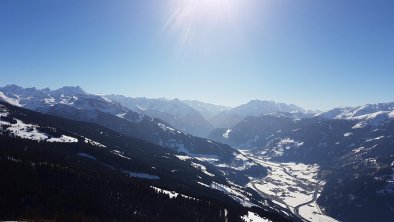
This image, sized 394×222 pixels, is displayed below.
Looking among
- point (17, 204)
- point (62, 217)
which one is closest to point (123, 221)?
point (62, 217)

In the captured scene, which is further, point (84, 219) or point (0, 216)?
point (84, 219)

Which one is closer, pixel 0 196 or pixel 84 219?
pixel 84 219

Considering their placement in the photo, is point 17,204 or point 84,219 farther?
point 17,204

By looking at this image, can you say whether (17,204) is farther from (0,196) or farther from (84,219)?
(84,219)

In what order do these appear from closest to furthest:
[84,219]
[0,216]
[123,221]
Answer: [0,216]
[84,219]
[123,221]

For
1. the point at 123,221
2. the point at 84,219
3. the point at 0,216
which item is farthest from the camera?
the point at 123,221

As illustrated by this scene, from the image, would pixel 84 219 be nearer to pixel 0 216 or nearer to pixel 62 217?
pixel 62 217

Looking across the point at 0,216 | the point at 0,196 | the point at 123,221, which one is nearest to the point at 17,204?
the point at 0,196

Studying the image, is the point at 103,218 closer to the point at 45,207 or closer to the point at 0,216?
the point at 45,207
